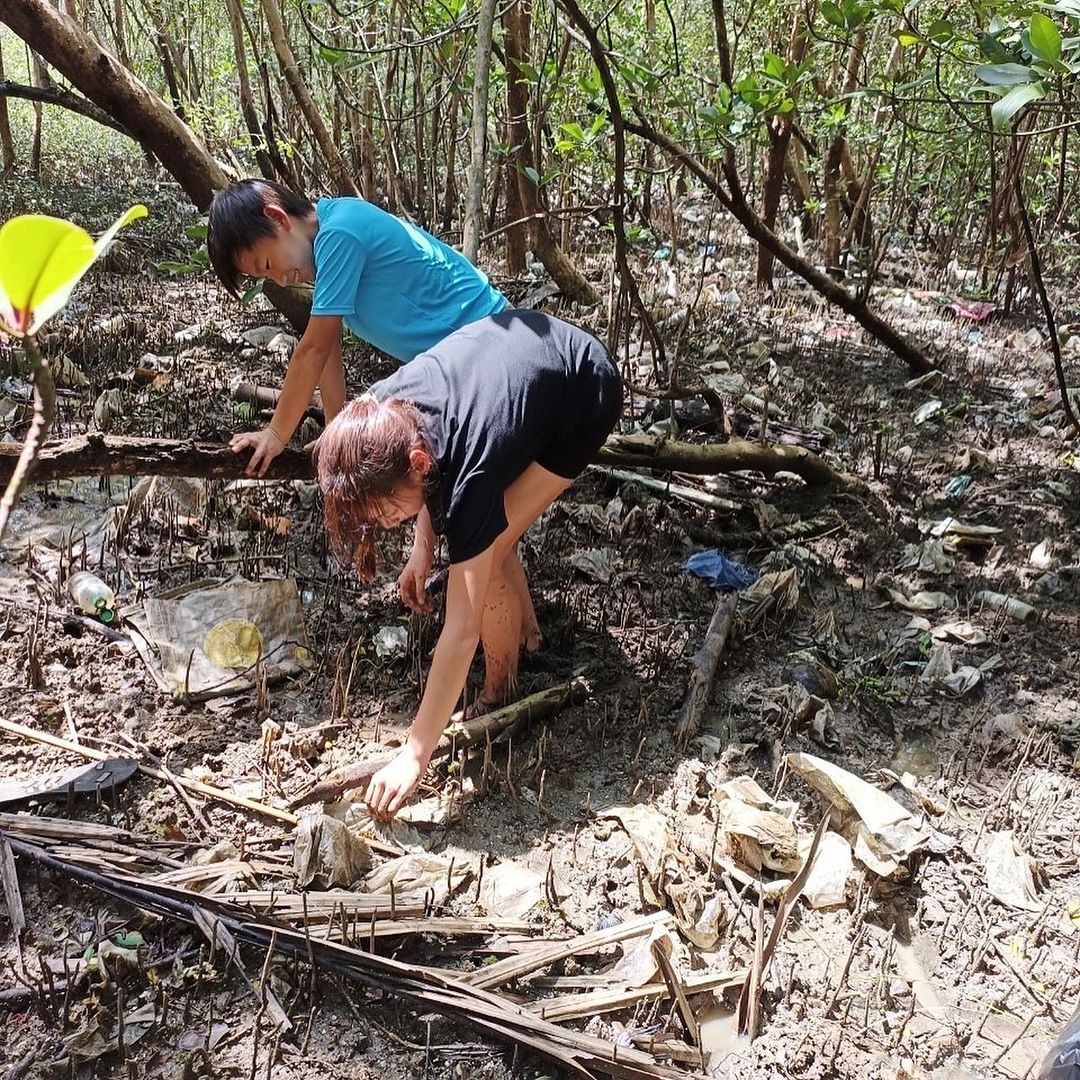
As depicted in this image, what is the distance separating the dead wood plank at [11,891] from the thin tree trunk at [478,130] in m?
1.99

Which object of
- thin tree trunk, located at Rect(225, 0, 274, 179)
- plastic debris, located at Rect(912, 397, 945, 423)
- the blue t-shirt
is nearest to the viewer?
the blue t-shirt

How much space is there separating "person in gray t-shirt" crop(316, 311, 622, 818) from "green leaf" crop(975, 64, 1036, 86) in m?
1.01

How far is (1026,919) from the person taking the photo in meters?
2.05

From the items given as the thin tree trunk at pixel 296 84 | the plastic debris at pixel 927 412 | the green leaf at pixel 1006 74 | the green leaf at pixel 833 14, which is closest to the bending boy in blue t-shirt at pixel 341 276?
the green leaf at pixel 1006 74

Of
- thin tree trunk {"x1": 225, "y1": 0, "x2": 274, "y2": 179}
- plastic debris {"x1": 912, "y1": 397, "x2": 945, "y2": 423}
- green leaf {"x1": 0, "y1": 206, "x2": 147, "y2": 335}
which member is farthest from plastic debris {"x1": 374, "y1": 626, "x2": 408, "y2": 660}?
thin tree trunk {"x1": 225, "y1": 0, "x2": 274, "y2": 179}

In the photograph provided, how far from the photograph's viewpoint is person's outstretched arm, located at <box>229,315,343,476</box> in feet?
7.84

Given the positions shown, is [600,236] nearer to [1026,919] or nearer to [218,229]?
[218,229]

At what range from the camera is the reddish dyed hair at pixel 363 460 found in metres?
1.70

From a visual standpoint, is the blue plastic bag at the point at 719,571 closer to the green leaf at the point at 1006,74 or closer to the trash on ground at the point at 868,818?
the trash on ground at the point at 868,818

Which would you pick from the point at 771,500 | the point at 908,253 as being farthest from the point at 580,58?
the point at 771,500

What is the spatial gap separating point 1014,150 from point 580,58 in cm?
529

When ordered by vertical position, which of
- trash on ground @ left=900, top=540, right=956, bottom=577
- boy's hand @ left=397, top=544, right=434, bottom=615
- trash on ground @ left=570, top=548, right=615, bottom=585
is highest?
boy's hand @ left=397, top=544, right=434, bottom=615

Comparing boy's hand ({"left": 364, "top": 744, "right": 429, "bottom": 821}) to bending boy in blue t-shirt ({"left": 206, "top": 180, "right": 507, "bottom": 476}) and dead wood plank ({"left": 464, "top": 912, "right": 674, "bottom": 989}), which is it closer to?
dead wood plank ({"left": 464, "top": 912, "right": 674, "bottom": 989})

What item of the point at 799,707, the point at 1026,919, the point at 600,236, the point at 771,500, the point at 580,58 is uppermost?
the point at 580,58
